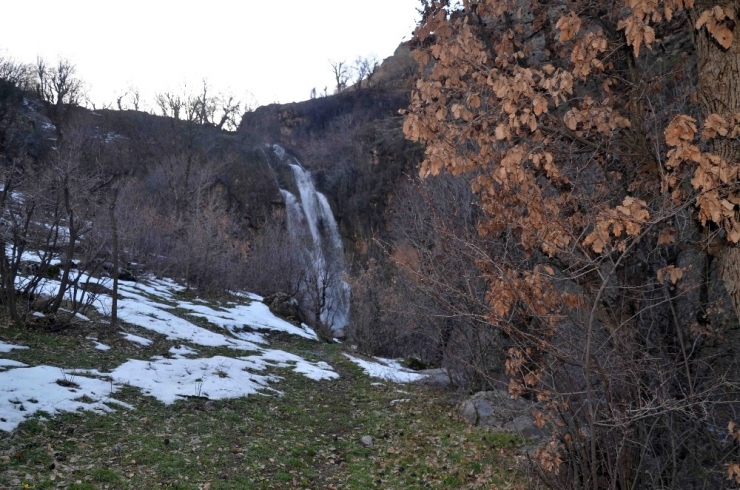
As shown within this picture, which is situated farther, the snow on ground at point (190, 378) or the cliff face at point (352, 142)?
the cliff face at point (352, 142)

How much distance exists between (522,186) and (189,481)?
4195mm

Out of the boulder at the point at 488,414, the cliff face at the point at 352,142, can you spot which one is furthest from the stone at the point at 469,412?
the cliff face at the point at 352,142

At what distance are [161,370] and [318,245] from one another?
19.7 m

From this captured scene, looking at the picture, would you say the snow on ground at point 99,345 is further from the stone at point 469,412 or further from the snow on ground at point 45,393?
the stone at point 469,412

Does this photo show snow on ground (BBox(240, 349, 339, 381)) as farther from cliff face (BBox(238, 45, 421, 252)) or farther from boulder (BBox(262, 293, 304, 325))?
cliff face (BBox(238, 45, 421, 252))

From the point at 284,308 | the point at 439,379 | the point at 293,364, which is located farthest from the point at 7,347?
the point at 284,308

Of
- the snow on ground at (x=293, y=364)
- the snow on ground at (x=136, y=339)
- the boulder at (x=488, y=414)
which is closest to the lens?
the boulder at (x=488, y=414)

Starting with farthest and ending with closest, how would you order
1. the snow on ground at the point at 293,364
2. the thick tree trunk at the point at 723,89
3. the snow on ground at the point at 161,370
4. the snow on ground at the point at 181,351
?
1. the snow on ground at the point at 293,364
2. the snow on ground at the point at 181,351
3. the snow on ground at the point at 161,370
4. the thick tree trunk at the point at 723,89

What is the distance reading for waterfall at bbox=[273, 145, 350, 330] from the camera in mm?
26469

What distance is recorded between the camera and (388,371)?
13.6 metres

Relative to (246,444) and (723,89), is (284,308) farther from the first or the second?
(723,89)

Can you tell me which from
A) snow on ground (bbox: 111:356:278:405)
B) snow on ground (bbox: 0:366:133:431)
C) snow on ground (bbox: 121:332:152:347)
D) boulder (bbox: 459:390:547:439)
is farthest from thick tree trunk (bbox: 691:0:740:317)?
snow on ground (bbox: 121:332:152:347)

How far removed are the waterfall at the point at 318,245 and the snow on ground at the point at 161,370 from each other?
7.33m

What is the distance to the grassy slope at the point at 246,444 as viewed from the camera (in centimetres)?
558
